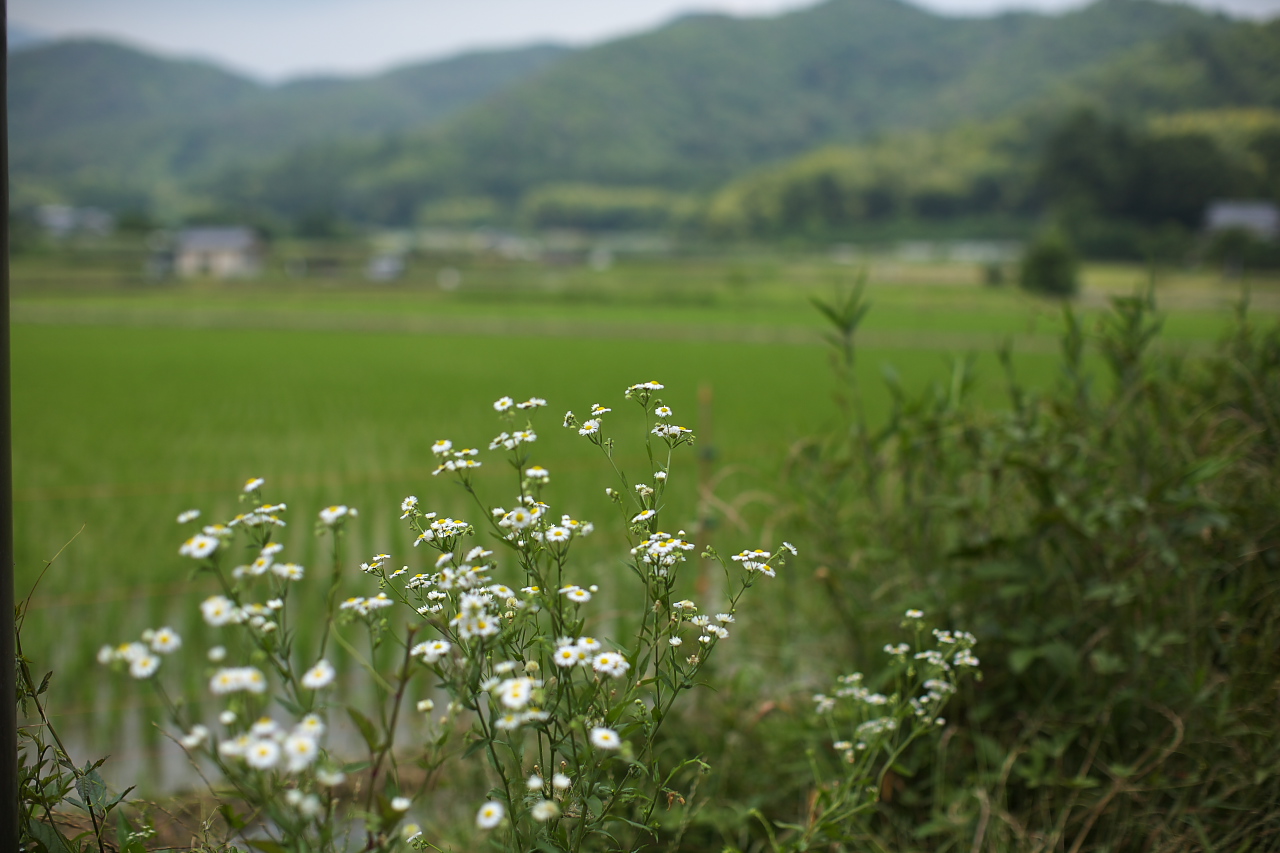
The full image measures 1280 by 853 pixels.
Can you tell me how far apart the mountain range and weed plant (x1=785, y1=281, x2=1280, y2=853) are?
78.7 meters

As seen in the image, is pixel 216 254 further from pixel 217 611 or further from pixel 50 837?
pixel 217 611

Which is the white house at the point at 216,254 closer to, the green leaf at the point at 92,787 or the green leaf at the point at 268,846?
the green leaf at the point at 92,787

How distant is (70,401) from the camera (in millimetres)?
15031

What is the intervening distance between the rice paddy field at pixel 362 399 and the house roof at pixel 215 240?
21067 mm

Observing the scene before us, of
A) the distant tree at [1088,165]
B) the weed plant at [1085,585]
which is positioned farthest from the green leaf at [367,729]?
the distant tree at [1088,165]

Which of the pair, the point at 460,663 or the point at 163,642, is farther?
the point at 460,663

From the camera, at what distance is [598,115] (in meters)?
157

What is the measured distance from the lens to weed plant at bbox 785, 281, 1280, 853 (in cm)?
229

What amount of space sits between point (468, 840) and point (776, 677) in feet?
3.95

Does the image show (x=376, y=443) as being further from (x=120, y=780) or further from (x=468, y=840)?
(x=468, y=840)

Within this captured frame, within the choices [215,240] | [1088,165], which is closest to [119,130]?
[215,240]

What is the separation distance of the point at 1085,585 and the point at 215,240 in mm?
75435

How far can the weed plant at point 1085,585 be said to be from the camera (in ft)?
7.51

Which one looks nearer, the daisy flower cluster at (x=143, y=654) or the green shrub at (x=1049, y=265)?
the daisy flower cluster at (x=143, y=654)
